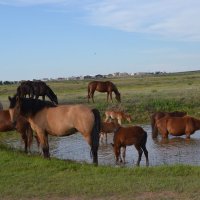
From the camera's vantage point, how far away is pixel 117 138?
12.7 m

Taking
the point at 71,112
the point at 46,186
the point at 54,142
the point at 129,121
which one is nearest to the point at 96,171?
the point at 46,186

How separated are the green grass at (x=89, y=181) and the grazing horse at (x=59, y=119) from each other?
111cm

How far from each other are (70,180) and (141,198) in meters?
1.89

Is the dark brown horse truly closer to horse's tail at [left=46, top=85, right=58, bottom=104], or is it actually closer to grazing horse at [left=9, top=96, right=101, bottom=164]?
horse's tail at [left=46, top=85, right=58, bottom=104]

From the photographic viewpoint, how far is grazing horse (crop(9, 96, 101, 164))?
1093 centimetres

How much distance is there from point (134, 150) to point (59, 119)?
3.85m

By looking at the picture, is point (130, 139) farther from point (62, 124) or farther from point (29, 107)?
point (29, 107)

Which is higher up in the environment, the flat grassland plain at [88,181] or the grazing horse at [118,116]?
the flat grassland plain at [88,181]

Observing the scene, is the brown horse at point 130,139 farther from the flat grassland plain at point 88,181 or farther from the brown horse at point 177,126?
the brown horse at point 177,126

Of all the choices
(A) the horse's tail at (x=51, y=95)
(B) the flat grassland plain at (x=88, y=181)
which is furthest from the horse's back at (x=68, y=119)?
(A) the horse's tail at (x=51, y=95)

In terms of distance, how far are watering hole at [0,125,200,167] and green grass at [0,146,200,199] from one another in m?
2.68

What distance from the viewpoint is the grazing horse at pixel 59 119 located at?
1093cm

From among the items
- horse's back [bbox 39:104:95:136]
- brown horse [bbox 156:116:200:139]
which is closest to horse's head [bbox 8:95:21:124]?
horse's back [bbox 39:104:95:136]

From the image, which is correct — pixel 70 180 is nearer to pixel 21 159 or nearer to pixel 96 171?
pixel 96 171
